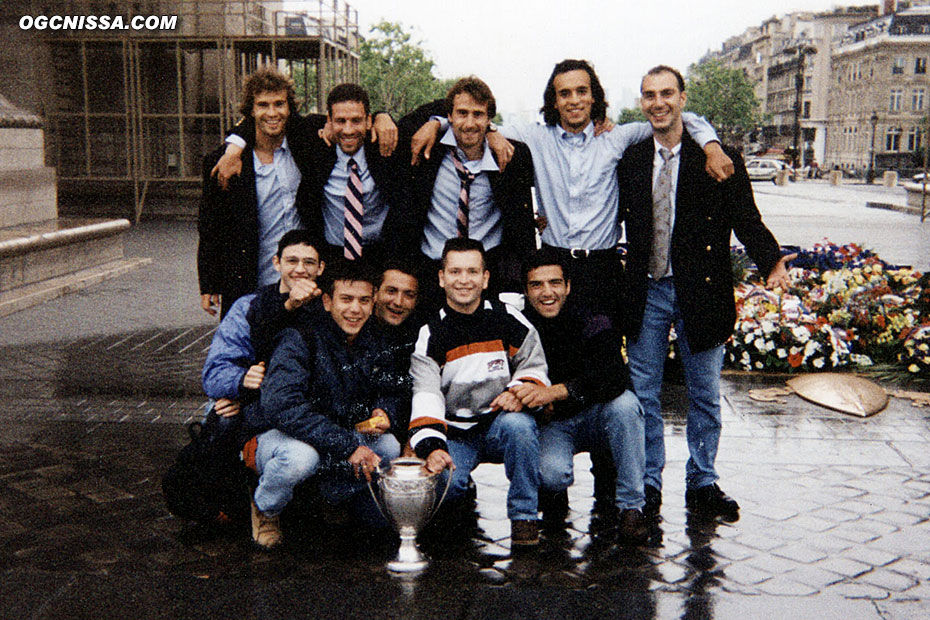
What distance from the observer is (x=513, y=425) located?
443 cm

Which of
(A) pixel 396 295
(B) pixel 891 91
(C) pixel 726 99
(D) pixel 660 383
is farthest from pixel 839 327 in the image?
(C) pixel 726 99

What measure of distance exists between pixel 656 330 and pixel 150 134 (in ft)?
69.9

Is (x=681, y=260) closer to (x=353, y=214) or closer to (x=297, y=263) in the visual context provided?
(x=353, y=214)

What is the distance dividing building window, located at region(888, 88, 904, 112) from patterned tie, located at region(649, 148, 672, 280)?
288 feet

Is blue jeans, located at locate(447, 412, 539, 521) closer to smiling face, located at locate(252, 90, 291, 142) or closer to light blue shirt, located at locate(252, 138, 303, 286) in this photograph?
light blue shirt, located at locate(252, 138, 303, 286)

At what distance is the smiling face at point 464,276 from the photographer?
177 inches

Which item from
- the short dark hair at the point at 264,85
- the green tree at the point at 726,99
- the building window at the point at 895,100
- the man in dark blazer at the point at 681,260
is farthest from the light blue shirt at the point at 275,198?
the building window at the point at 895,100

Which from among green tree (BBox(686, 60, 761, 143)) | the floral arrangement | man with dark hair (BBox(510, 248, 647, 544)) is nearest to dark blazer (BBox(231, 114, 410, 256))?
man with dark hair (BBox(510, 248, 647, 544))

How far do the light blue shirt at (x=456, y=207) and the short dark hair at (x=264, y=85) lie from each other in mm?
911

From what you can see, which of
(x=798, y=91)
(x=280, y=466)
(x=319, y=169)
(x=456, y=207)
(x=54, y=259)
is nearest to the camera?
(x=280, y=466)

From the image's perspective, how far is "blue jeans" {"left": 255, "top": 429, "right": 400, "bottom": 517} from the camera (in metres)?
4.22

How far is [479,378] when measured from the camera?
4562mm

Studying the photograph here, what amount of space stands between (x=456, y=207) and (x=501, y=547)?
1.75 meters

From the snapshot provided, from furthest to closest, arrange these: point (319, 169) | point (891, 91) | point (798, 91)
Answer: point (891, 91), point (798, 91), point (319, 169)
